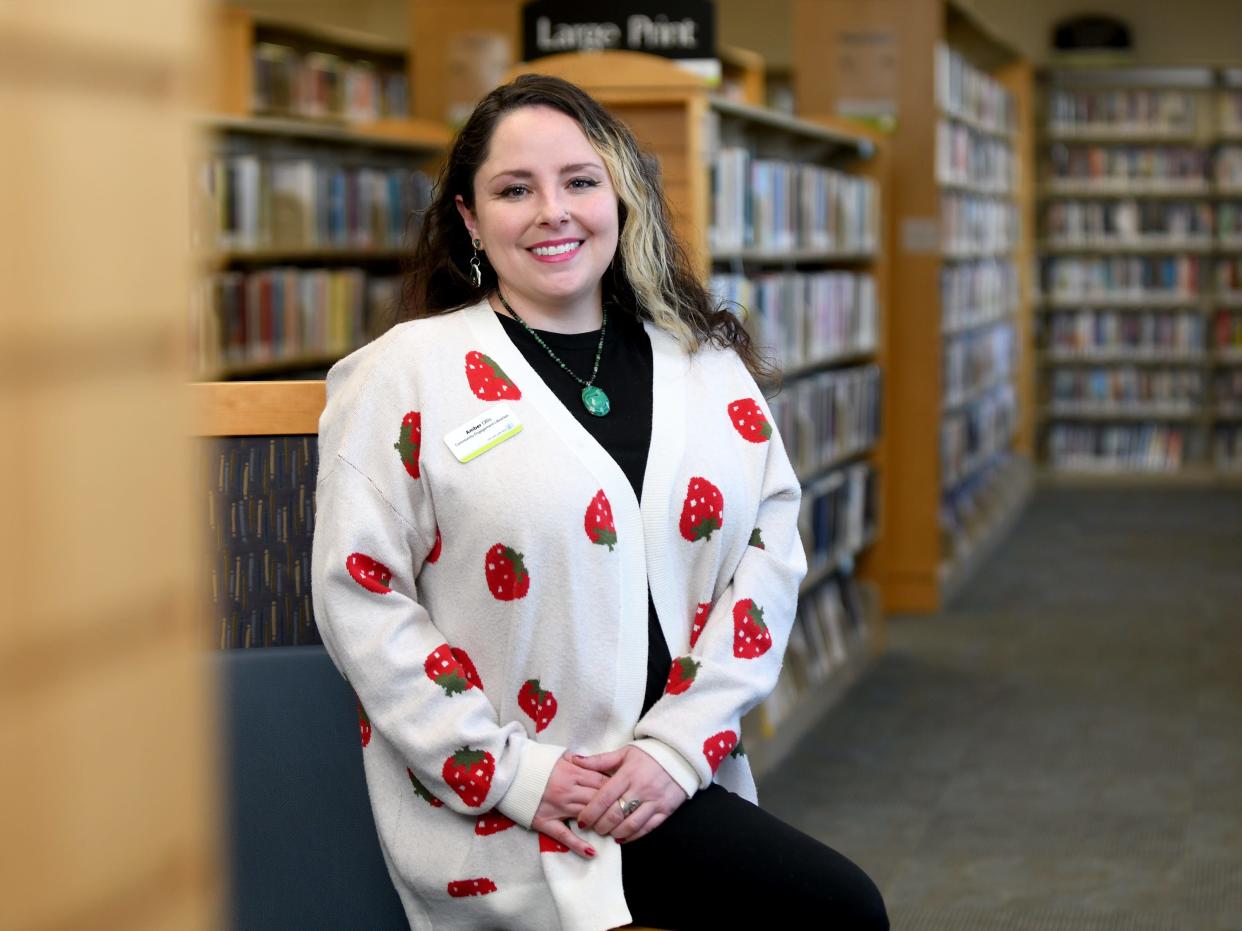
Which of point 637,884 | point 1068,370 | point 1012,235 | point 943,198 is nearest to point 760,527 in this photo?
point 637,884

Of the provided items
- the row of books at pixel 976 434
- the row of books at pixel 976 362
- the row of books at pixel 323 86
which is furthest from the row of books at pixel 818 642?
the row of books at pixel 323 86

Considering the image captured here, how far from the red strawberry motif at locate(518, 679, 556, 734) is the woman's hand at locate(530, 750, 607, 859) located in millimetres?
63

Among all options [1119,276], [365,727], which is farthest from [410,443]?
[1119,276]

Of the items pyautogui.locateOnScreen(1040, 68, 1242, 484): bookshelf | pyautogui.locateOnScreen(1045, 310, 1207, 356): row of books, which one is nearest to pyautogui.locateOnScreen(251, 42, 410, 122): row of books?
pyautogui.locateOnScreen(1040, 68, 1242, 484): bookshelf

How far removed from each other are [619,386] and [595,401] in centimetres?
5

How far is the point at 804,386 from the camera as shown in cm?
487

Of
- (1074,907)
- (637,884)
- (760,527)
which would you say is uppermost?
(760,527)

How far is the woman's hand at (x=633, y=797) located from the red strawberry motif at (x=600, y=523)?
0.73 feet

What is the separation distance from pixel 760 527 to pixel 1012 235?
8.13 m

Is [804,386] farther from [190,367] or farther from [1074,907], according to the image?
[190,367]

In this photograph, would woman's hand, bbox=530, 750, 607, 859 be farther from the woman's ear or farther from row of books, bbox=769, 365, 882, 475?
row of books, bbox=769, 365, 882, 475

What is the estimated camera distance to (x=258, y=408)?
183 cm

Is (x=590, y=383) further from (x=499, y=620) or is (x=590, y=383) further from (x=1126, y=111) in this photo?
(x=1126, y=111)

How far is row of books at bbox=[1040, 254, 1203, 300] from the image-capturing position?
1070 centimetres
